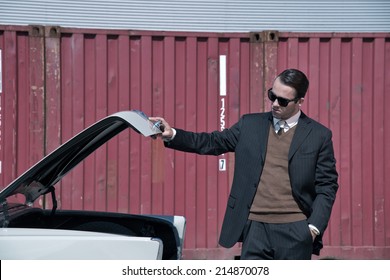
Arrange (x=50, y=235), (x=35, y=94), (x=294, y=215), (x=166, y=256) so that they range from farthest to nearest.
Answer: (x=35, y=94)
(x=166, y=256)
(x=294, y=215)
(x=50, y=235)

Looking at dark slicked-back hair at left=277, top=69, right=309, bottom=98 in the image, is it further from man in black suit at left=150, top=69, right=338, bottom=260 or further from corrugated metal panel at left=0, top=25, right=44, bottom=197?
corrugated metal panel at left=0, top=25, right=44, bottom=197

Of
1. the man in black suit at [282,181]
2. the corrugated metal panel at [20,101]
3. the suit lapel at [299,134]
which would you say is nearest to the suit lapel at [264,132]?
the man in black suit at [282,181]

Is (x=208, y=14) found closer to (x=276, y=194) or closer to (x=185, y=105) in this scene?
(x=185, y=105)

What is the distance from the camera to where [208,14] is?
7.54 metres

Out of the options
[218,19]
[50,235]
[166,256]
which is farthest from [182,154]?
[50,235]

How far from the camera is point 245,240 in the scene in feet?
11.8

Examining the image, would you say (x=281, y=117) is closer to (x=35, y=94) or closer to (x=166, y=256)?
(x=166, y=256)

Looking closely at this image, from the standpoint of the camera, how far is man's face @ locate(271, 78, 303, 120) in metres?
3.59

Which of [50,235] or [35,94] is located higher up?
[35,94]

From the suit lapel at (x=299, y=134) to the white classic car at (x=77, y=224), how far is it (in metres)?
0.72

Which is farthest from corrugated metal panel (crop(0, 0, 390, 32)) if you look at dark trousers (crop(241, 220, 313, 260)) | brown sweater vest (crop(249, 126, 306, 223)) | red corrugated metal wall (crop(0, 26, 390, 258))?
dark trousers (crop(241, 220, 313, 260))

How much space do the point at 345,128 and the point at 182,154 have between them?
1825mm

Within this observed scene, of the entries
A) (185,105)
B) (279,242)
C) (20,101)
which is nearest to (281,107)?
(279,242)

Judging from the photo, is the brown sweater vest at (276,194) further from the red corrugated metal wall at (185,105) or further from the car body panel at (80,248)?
the red corrugated metal wall at (185,105)
